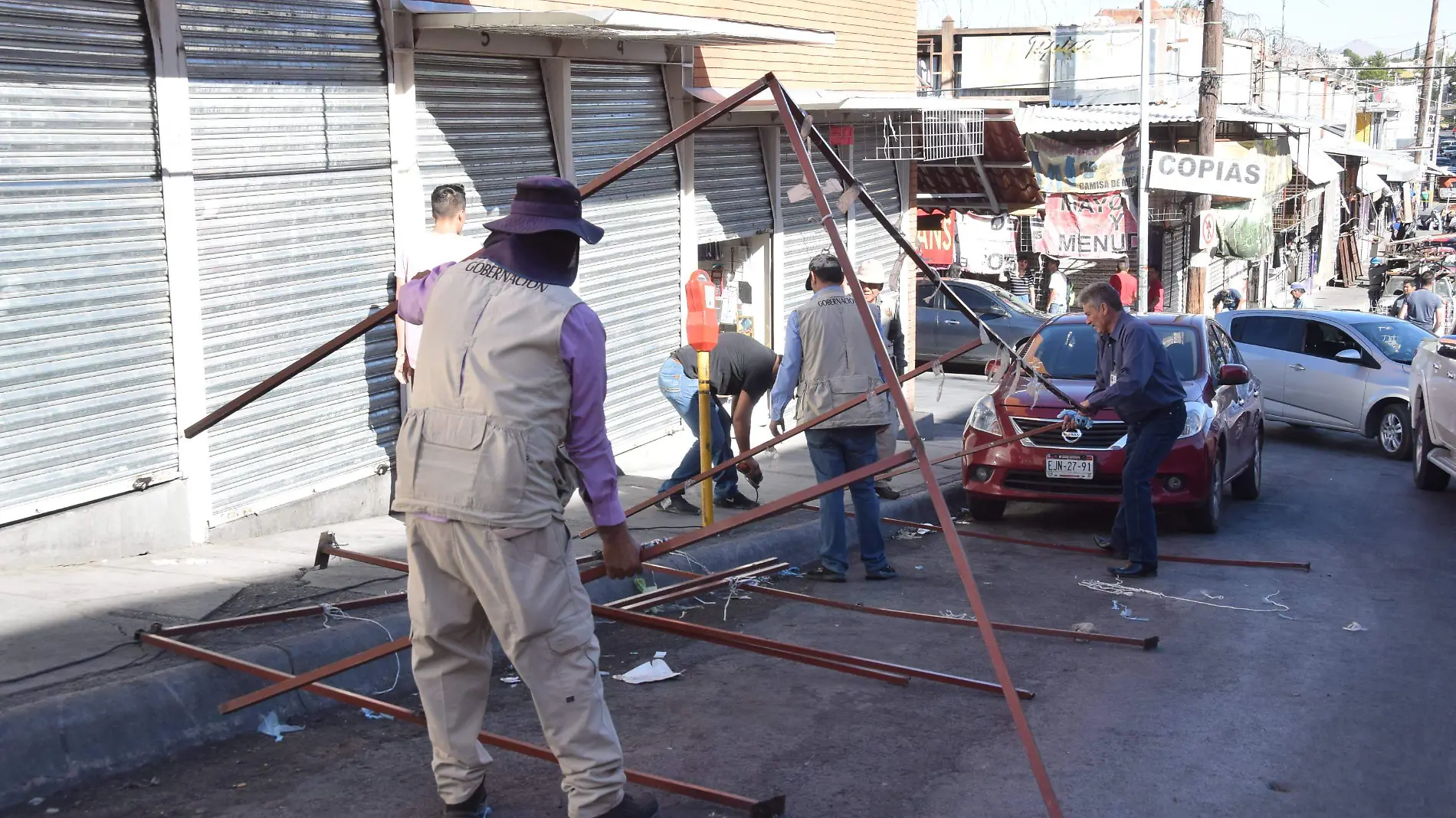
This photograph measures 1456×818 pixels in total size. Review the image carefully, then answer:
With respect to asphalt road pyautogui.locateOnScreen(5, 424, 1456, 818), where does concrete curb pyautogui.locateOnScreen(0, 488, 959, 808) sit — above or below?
above

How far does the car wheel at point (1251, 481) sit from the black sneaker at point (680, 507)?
17.1 ft

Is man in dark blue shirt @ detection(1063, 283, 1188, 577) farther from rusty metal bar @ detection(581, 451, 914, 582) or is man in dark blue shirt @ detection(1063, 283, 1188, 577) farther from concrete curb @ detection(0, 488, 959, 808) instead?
concrete curb @ detection(0, 488, 959, 808)

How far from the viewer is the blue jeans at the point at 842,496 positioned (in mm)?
8469

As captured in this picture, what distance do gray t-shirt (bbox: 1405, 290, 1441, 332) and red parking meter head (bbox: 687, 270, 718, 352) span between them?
15.6 m

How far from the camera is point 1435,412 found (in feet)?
41.3

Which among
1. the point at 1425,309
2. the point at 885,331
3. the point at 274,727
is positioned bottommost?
the point at 274,727

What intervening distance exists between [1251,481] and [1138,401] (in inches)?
162

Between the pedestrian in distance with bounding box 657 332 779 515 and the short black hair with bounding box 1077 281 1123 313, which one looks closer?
the short black hair with bounding box 1077 281 1123 313

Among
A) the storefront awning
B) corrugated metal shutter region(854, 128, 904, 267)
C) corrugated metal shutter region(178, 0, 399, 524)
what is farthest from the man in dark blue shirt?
corrugated metal shutter region(854, 128, 904, 267)

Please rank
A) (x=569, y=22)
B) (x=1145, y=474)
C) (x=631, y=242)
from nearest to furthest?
(x=1145, y=474) → (x=569, y=22) → (x=631, y=242)

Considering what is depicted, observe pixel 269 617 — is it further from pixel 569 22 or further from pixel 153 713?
pixel 569 22

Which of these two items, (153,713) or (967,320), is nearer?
(153,713)

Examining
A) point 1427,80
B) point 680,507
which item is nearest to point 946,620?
point 680,507

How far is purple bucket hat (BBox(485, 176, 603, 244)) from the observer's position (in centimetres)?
430
